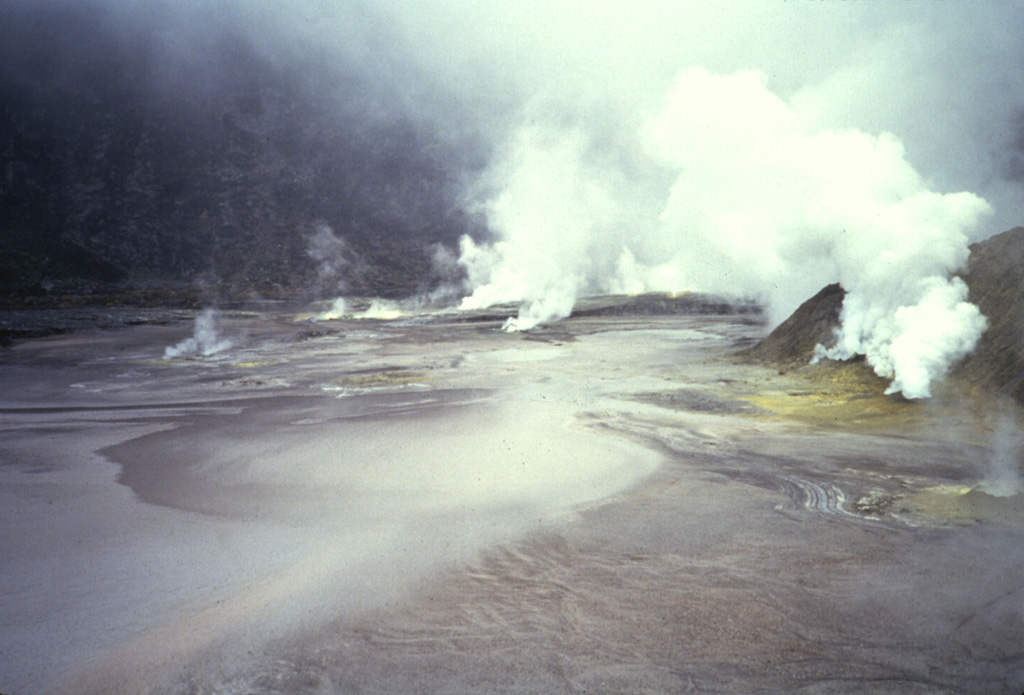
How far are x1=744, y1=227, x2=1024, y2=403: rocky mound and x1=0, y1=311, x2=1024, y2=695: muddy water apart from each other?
62.0 inches

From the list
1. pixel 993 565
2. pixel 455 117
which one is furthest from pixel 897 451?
pixel 455 117

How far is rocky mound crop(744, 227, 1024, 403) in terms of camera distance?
13.8m

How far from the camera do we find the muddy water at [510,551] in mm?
5328

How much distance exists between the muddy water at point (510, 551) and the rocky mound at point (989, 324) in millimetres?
1575

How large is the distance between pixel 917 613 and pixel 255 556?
6.53 metres

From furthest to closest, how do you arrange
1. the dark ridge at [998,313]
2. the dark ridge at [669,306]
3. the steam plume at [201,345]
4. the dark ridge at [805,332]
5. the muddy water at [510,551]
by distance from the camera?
the dark ridge at [669,306] < the steam plume at [201,345] < the dark ridge at [805,332] < the dark ridge at [998,313] < the muddy water at [510,551]

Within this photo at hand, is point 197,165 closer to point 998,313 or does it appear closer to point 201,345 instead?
point 201,345

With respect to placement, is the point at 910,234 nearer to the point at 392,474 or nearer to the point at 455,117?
the point at 392,474

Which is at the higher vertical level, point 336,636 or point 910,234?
point 910,234

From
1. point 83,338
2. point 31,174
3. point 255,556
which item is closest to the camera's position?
point 255,556

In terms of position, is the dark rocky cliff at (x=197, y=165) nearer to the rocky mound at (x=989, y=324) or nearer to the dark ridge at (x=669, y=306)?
the dark ridge at (x=669, y=306)

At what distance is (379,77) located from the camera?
102 m

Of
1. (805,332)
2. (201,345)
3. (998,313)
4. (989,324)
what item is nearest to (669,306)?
(805,332)

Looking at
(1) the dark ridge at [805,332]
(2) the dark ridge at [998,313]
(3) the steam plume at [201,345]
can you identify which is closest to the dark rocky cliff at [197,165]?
(3) the steam plume at [201,345]
